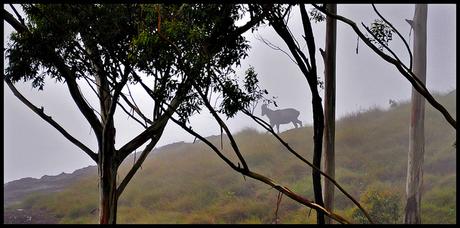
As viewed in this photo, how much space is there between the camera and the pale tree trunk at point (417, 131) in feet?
20.5

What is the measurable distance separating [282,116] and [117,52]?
10.5 feet

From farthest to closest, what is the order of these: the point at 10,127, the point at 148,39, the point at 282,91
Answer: the point at 282,91
the point at 10,127
the point at 148,39

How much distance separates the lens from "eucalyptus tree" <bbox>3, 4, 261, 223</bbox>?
308 cm

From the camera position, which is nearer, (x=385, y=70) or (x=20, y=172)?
(x=20, y=172)

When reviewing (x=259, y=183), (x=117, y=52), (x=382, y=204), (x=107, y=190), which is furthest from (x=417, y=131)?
(x=117, y=52)

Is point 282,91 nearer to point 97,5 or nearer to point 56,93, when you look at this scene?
point 56,93

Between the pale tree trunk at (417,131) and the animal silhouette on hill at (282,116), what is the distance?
1395 millimetres

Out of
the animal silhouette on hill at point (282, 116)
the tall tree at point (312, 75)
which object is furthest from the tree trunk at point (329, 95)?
the tall tree at point (312, 75)

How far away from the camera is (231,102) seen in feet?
11.4

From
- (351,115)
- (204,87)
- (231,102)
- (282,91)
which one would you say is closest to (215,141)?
(282,91)

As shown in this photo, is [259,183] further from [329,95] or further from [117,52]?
[117,52]

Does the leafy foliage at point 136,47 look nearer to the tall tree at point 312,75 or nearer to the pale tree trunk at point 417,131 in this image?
the tall tree at point 312,75

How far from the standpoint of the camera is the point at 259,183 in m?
6.35

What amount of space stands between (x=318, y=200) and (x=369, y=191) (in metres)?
5.63
